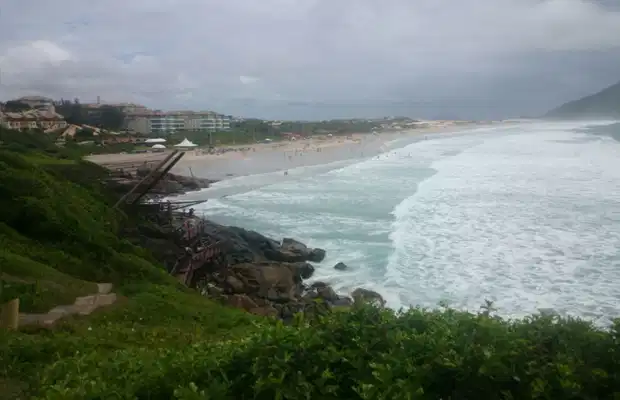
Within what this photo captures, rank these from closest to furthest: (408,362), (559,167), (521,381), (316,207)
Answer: (521,381) → (408,362) → (316,207) → (559,167)

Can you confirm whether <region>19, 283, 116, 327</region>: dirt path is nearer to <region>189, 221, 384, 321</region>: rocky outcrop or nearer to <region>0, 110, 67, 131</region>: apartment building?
<region>189, 221, 384, 321</region>: rocky outcrop

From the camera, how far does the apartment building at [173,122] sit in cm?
10150

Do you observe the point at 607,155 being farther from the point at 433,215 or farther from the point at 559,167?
the point at 433,215

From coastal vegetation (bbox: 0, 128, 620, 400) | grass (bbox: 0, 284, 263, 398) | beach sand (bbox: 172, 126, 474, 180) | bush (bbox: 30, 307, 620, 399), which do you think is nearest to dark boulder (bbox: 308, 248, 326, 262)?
grass (bbox: 0, 284, 263, 398)

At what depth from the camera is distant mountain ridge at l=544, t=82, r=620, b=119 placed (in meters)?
156

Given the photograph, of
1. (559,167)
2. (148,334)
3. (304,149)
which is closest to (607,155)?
(559,167)

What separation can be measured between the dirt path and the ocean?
8.19 m

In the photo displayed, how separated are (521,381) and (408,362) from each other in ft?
2.50

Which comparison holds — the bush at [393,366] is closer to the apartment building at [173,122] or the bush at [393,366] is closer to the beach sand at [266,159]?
the beach sand at [266,159]

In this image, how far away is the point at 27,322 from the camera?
10086mm

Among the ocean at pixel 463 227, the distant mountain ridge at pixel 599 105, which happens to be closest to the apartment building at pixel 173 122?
the ocean at pixel 463 227

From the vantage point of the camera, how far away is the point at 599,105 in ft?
566

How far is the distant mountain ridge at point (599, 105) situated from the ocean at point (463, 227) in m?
123

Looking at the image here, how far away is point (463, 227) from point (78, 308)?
19.0 metres
